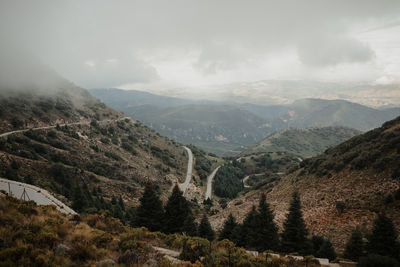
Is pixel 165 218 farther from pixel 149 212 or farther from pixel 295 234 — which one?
pixel 295 234

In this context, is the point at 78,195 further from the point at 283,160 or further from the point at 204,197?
the point at 283,160

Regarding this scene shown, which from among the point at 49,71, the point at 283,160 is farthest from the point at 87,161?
the point at 283,160

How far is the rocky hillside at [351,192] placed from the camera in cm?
2509

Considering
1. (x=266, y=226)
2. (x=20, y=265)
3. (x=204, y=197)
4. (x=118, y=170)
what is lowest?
(x=204, y=197)

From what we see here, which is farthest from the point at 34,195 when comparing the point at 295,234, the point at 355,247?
the point at 355,247

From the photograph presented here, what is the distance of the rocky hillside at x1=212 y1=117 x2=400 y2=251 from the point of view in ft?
82.3

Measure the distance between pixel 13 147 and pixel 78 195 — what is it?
135ft

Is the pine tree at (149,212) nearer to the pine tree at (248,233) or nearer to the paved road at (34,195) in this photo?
the paved road at (34,195)

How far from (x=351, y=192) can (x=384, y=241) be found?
17237mm

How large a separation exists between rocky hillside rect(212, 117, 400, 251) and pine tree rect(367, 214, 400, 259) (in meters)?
6.38

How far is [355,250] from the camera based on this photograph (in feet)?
57.1

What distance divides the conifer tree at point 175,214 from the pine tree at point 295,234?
1311 centimetres

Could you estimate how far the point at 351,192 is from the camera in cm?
3117

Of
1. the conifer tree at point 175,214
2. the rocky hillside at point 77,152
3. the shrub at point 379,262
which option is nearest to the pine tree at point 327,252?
the shrub at point 379,262
